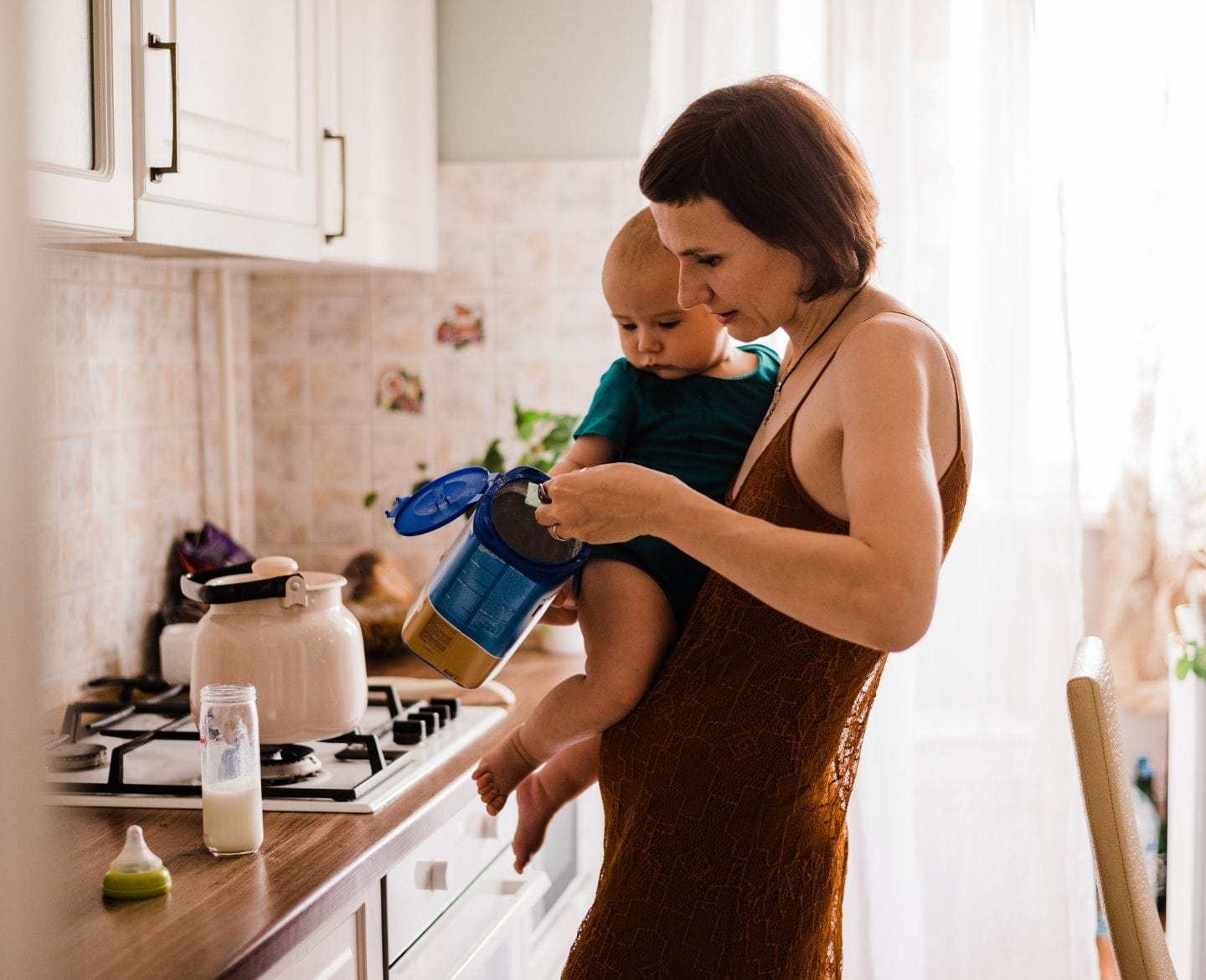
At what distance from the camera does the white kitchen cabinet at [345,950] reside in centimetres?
121

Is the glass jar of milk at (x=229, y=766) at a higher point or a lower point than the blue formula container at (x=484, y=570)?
lower

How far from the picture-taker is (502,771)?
1428mm

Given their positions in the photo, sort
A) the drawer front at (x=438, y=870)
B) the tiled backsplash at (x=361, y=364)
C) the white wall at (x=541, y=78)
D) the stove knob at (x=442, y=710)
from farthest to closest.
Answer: the white wall at (x=541, y=78) → the tiled backsplash at (x=361, y=364) → the stove knob at (x=442, y=710) → the drawer front at (x=438, y=870)

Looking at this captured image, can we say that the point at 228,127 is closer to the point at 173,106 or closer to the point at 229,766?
the point at 173,106

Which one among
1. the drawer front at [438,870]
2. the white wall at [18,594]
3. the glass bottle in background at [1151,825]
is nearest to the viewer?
the white wall at [18,594]

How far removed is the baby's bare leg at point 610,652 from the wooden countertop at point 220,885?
0.23 metres

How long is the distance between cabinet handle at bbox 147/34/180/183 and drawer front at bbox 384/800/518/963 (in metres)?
0.83

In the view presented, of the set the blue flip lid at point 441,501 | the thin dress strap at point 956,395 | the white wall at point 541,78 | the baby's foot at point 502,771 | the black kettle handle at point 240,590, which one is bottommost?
the baby's foot at point 502,771

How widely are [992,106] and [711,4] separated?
0.52m

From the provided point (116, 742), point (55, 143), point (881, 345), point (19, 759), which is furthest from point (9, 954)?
point (116, 742)

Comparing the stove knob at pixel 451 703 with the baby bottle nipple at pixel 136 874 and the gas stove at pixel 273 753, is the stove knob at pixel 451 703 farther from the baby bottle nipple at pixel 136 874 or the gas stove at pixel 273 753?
the baby bottle nipple at pixel 136 874

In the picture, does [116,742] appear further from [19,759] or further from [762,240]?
[19,759]

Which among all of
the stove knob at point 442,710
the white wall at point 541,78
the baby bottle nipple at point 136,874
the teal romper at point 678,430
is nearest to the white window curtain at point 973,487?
the white wall at point 541,78

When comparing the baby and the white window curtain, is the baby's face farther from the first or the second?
the white window curtain
